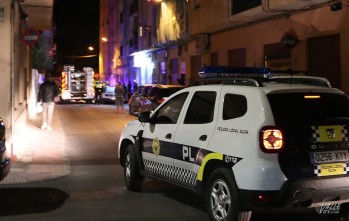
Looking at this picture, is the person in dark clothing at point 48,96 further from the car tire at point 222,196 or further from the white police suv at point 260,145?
the car tire at point 222,196

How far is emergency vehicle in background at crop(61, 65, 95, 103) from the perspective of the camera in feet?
127

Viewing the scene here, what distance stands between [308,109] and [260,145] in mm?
796

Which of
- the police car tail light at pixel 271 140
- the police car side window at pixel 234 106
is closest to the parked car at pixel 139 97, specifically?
the police car side window at pixel 234 106

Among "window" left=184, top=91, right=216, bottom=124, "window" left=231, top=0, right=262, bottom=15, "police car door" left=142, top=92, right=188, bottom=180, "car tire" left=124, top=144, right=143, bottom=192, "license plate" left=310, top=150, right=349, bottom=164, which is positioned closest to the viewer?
"license plate" left=310, top=150, right=349, bottom=164

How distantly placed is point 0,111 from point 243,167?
7880mm

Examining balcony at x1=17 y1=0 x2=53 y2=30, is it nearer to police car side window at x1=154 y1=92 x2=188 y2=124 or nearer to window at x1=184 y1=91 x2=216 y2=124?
police car side window at x1=154 y1=92 x2=188 y2=124

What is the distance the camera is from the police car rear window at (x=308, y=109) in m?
5.63

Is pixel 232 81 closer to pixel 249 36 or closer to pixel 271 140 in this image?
pixel 271 140

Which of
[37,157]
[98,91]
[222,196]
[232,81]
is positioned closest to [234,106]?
[232,81]

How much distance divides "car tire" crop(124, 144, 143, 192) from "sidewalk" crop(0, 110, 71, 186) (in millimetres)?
1867

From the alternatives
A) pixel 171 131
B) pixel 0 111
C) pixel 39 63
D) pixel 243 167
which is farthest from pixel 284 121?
pixel 39 63

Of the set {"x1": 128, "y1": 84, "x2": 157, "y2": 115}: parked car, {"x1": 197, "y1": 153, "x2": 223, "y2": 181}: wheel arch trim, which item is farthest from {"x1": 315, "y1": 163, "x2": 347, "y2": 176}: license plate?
{"x1": 128, "y1": 84, "x2": 157, "y2": 115}: parked car

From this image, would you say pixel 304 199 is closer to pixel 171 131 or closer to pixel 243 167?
pixel 243 167

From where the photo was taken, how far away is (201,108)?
266 inches
